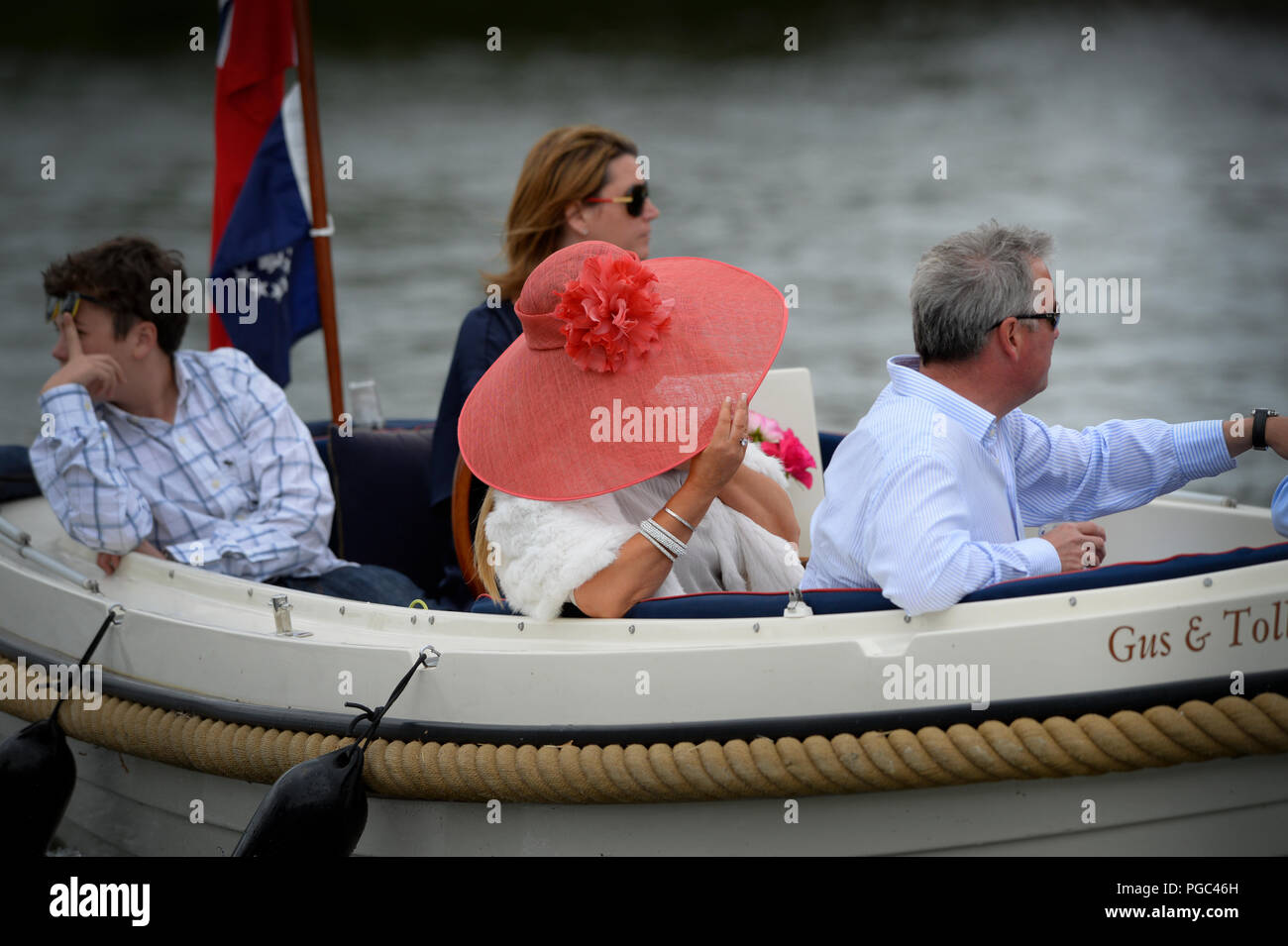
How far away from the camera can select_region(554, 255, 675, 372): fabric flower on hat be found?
6.93 ft

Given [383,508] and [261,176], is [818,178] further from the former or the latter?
[383,508]

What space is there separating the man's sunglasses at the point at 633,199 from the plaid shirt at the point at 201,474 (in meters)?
0.85

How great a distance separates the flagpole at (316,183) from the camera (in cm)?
360

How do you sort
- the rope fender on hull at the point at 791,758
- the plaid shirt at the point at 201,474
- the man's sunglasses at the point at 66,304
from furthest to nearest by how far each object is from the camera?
the man's sunglasses at the point at 66,304
the plaid shirt at the point at 201,474
the rope fender on hull at the point at 791,758

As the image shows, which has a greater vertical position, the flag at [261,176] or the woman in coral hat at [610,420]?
the flag at [261,176]

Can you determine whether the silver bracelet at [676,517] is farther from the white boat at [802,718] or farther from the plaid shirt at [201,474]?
the plaid shirt at [201,474]

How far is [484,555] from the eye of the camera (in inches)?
92.7

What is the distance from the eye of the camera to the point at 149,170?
13.2m

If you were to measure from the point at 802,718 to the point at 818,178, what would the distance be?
11.1m

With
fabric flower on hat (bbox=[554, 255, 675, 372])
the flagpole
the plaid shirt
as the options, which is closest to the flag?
the flagpole

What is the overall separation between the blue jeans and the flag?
3.27 feet

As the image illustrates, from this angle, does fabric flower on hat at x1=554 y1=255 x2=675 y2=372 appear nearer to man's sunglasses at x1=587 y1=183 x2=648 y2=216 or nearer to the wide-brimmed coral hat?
the wide-brimmed coral hat

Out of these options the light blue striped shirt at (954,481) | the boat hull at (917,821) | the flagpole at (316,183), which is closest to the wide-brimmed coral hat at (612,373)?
the light blue striped shirt at (954,481)

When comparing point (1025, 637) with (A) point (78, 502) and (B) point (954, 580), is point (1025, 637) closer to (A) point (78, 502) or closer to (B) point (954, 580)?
(B) point (954, 580)
